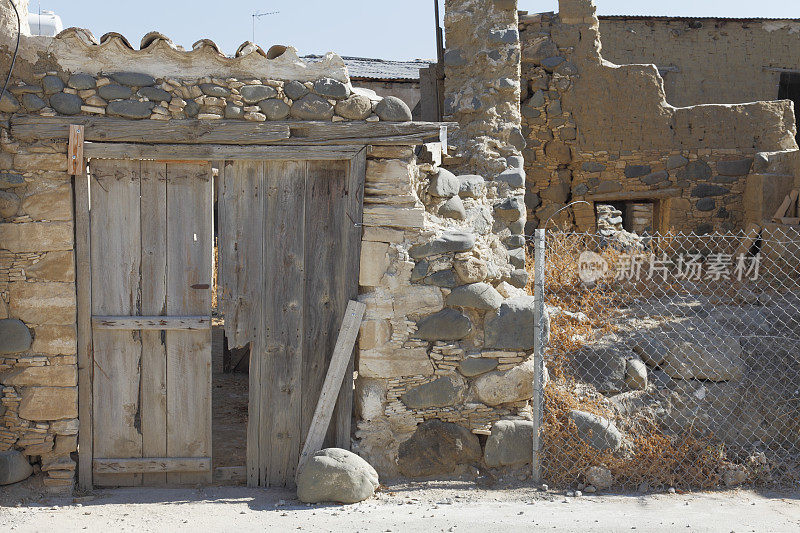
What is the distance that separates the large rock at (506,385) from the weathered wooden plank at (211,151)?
173cm

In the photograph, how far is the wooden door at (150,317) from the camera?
4.75 m

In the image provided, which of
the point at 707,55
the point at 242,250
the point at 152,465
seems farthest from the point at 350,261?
the point at 707,55

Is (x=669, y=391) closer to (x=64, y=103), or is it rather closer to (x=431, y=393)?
(x=431, y=393)

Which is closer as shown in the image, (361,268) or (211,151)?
(211,151)

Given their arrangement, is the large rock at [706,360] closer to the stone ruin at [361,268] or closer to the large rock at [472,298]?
the stone ruin at [361,268]

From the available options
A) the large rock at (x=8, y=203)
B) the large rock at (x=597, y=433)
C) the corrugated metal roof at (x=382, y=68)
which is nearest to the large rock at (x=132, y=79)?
the large rock at (x=8, y=203)

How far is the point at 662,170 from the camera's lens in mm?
9336

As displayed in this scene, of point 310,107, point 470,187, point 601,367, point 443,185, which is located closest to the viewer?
point 310,107

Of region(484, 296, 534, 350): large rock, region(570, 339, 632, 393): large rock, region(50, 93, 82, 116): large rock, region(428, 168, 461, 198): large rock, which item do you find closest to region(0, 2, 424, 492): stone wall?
region(50, 93, 82, 116): large rock

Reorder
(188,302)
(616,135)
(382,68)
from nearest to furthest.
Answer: (188,302), (616,135), (382,68)

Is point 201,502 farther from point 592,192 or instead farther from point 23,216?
point 592,192

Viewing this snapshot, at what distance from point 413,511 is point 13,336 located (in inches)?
105

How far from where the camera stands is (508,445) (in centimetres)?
492

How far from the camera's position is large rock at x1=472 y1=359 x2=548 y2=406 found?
4.93 metres
